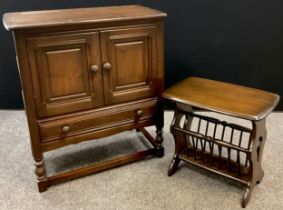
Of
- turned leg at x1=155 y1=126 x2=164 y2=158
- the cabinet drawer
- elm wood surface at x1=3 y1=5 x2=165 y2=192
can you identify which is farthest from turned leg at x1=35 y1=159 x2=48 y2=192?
turned leg at x1=155 y1=126 x2=164 y2=158

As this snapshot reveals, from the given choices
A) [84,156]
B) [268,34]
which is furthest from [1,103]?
[268,34]

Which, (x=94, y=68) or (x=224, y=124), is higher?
(x=94, y=68)

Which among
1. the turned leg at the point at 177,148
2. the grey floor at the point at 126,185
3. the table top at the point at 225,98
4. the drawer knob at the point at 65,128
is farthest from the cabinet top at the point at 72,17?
the grey floor at the point at 126,185

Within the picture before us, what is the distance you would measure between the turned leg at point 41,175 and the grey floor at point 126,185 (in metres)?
0.03

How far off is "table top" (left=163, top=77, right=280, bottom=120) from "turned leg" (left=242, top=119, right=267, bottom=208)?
0.07 m

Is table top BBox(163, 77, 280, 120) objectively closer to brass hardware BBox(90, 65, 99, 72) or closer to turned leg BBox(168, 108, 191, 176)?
turned leg BBox(168, 108, 191, 176)

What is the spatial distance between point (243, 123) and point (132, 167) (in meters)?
1.02

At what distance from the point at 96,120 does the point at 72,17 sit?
566 mm

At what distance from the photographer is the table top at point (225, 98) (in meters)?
1.60

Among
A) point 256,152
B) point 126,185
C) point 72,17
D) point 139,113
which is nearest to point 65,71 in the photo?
point 72,17

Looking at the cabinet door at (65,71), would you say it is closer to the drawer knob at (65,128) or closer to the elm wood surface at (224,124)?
the drawer knob at (65,128)

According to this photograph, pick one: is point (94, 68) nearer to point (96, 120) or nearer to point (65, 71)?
point (65, 71)

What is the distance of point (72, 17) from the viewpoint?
5.66 ft

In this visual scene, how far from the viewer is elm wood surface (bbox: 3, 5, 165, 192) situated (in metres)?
1.62
